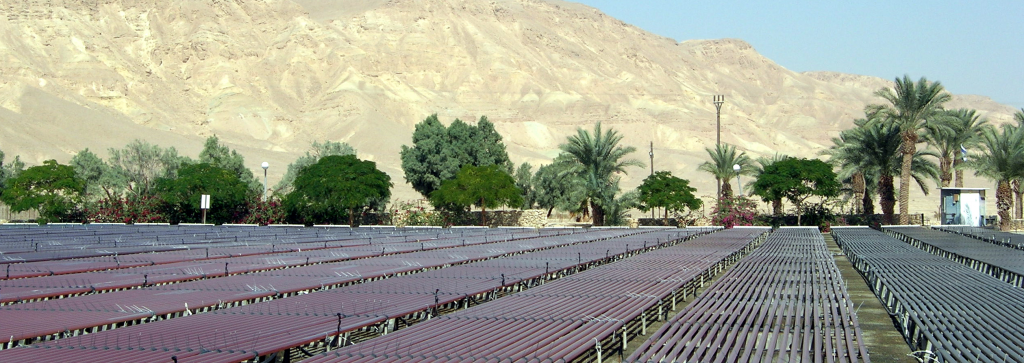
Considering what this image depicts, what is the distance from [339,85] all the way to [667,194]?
8591 centimetres

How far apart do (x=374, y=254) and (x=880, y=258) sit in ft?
36.8

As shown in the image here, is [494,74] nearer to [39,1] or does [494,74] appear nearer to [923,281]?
[39,1]

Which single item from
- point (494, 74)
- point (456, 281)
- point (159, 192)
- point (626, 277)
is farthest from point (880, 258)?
point (494, 74)

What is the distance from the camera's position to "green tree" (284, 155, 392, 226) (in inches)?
1567

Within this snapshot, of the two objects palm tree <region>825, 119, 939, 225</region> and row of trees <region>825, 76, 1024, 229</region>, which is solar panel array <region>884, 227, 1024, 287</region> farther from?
palm tree <region>825, 119, 939, 225</region>

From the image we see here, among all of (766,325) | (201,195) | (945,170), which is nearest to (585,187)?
(201,195)

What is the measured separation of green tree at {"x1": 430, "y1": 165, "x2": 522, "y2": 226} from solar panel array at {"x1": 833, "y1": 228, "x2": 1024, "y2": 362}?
25.6 m

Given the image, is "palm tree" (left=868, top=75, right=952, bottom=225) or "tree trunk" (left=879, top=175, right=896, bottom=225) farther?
"tree trunk" (left=879, top=175, right=896, bottom=225)

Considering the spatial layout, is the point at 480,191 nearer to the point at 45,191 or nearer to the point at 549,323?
the point at 45,191

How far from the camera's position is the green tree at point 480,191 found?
4197cm

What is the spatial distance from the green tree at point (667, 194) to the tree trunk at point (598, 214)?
2.22 metres

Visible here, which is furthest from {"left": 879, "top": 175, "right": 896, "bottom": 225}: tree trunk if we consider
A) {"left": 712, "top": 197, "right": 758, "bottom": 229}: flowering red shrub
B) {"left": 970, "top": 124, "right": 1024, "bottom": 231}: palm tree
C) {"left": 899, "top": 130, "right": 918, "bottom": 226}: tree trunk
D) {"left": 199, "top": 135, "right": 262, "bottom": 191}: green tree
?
{"left": 199, "top": 135, "right": 262, "bottom": 191}: green tree

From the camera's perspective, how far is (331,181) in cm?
4000

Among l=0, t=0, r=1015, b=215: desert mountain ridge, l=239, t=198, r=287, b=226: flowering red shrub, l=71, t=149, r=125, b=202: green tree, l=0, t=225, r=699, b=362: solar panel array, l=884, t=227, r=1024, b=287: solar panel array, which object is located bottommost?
l=0, t=225, r=699, b=362: solar panel array
